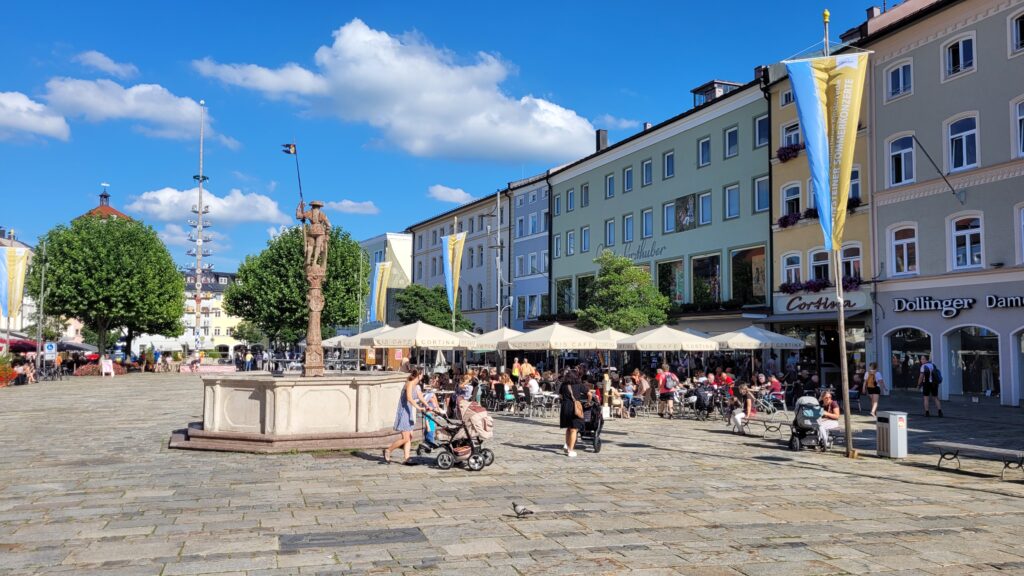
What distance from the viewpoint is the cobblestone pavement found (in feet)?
23.6

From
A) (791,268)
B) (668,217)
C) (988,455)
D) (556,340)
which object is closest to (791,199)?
(791,268)

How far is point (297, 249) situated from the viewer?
2253 inches

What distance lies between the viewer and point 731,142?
37.7 m

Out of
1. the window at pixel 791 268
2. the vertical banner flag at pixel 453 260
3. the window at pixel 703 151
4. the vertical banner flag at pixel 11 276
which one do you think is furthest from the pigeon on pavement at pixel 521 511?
the vertical banner flag at pixel 11 276

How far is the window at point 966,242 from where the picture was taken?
1003 inches

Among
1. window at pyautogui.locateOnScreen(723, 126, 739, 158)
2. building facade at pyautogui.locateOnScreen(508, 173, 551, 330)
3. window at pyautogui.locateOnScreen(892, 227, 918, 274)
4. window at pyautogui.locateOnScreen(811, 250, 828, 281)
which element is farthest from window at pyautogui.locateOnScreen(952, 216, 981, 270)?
building facade at pyautogui.locateOnScreen(508, 173, 551, 330)

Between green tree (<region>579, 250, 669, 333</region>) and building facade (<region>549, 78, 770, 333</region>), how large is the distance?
158cm

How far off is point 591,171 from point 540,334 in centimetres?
2697

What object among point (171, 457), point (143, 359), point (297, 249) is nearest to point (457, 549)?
point (171, 457)

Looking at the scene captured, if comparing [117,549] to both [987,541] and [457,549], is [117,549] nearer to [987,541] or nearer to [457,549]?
[457,549]

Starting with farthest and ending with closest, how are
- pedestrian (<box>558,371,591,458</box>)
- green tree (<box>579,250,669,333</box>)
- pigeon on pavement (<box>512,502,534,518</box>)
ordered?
green tree (<box>579,250,669,333</box>) < pedestrian (<box>558,371,591,458</box>) < pigeon on pavement (<box>512,502,534,518</box>)

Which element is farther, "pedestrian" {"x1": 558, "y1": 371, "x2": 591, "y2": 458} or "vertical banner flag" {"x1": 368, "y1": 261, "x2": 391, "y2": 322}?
"vertical banner flag" {"x1": 368, "y1": 261, "x2": 391, "y2": 322}

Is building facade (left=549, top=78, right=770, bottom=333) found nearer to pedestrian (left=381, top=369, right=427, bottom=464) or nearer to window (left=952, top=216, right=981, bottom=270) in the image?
window (left=952, top=216, right=981, bottom=270)

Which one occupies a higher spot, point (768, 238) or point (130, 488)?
point (768, 238)
